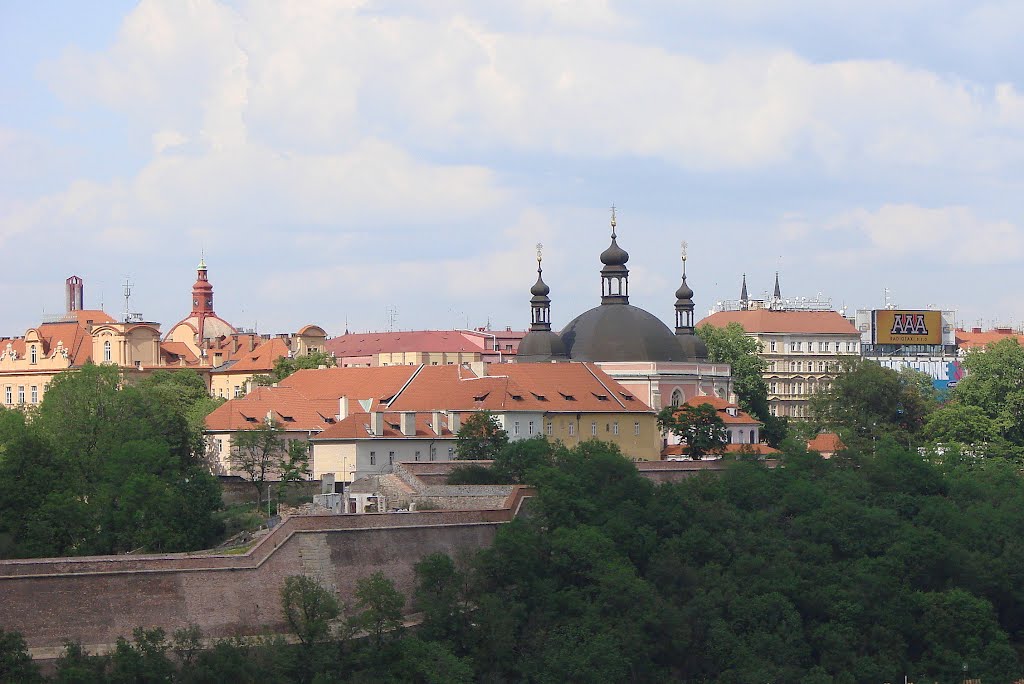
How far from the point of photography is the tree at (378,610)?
56.0 m

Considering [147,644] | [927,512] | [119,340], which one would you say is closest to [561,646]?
[147,644]

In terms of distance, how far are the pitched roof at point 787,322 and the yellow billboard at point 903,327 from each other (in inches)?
65.5

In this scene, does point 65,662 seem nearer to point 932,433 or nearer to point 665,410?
point 665,410

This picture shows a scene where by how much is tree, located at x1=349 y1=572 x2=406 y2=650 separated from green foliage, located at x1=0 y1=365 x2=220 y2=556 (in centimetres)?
728

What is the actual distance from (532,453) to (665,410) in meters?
19.1

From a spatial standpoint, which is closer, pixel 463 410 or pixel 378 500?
pixel 378 500

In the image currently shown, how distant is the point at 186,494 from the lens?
211ft

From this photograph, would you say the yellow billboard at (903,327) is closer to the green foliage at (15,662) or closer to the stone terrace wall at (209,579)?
the stone terrace wall at (209,579)

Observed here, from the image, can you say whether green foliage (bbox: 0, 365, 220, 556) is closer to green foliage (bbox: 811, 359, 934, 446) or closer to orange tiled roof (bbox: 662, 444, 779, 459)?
orange tiled roof (bbox: 662, 444, 779, 459)

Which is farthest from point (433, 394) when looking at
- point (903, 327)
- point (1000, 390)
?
point (903, 327)

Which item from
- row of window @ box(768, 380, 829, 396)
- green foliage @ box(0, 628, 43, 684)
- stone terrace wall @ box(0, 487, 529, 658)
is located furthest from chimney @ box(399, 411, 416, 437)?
row of window @ box(768, 380, 829, 396)

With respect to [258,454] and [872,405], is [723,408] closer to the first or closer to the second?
[872,405]

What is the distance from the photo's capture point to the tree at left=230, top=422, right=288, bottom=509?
74.6 metres

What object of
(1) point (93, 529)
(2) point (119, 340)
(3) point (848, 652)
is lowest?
(3) point (848, 652)
